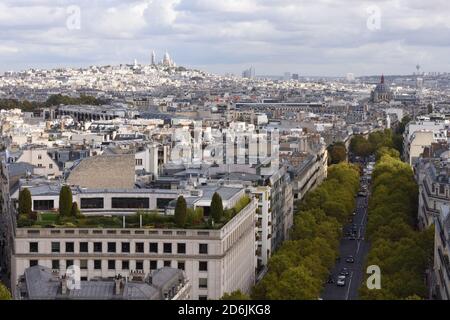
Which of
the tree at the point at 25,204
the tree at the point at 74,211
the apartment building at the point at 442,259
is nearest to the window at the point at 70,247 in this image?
the tree at the point at 74,211

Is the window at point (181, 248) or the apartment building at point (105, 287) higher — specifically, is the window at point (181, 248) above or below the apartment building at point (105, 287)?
below

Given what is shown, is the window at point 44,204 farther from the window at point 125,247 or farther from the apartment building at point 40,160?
the apartment building at point 40,160

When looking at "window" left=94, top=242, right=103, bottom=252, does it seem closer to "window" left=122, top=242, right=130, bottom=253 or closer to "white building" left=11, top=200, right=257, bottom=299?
"white building" left=11, top=200, right=257, bottom=299

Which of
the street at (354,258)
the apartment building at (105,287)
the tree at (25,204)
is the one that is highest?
the tree at (25,204)

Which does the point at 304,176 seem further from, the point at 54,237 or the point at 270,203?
the point at 54,237

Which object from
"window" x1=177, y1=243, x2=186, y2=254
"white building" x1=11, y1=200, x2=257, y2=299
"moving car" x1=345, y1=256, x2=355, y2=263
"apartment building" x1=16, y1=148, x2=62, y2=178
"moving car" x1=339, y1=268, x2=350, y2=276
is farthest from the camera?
"apartment building" x1=16, y1=148, x2=62, y2=178

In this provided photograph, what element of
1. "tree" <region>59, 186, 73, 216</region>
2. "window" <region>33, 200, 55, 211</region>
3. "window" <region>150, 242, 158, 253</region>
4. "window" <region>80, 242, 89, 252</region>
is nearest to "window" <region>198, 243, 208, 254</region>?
"window" <region>150, 242, 158, 253</region>

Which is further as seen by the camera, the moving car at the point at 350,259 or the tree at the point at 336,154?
the tree at the point at 336,154
